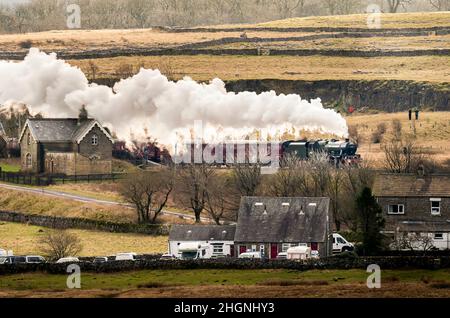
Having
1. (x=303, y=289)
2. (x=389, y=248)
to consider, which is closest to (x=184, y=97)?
(x=389, y=248)

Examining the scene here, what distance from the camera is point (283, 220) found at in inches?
4505

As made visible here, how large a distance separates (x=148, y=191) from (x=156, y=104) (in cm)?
2710

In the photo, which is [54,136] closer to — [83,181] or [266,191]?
[83,181]

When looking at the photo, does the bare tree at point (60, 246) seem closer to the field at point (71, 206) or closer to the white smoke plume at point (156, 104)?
the field at point (71, 206)

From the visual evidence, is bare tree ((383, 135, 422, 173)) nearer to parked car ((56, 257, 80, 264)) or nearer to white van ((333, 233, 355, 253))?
white van ((333, 233, 355, 253))

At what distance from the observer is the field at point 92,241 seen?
11962 centimetres

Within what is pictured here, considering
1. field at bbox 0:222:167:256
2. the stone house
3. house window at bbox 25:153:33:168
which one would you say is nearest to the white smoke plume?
the stone house

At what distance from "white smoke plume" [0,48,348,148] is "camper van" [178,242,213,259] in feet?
145

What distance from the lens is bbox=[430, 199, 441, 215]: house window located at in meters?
119

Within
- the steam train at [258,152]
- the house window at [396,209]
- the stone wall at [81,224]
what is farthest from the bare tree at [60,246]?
the steam train at [258,152]

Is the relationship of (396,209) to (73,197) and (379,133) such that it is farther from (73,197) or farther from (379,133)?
(379,133)

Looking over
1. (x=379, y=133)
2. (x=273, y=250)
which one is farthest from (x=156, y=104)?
(x=273, y=250)

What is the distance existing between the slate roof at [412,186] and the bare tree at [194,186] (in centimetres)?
1766

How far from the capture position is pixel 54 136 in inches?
6353
